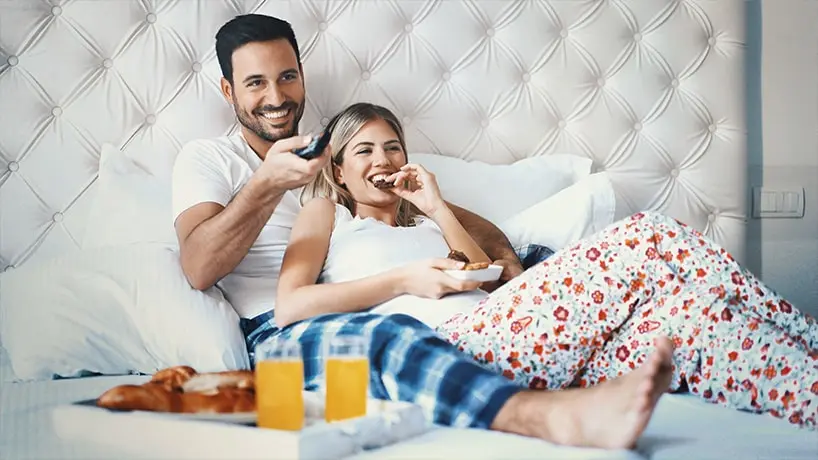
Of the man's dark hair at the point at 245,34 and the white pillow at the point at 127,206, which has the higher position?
the man's dark hair at the point at 245,34

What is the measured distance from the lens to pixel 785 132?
69.1 inches

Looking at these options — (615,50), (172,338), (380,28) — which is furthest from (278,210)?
(615,50)

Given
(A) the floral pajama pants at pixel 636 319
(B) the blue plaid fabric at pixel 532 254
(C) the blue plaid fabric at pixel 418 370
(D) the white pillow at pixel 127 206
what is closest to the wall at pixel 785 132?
(B) the blue plaid fabric at pixel 532 254

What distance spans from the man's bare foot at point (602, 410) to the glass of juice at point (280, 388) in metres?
0.22

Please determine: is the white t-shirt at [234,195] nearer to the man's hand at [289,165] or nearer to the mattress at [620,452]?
the man's hand at [289,165]

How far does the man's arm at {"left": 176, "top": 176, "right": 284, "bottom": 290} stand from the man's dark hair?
0.97 feet

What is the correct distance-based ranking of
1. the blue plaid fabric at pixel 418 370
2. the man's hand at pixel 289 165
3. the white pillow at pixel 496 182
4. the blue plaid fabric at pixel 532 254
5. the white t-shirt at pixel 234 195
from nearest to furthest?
1. the blue plaid fabric at pixel 418 370
2. the man's hand at pixel 289 165
3. the white t-shirt at pixel 234 195
4. the blue plaid fabric at pixel 532 254
5. the white pillow at pixel 496 182

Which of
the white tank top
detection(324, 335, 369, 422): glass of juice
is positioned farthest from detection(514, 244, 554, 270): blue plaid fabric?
detection(324, 335, 369, 422): glass of juice

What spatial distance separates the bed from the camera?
115cm

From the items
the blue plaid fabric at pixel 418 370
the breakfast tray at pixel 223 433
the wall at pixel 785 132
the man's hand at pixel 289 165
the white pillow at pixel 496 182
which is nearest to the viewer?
the breakfast tray at pixel 223 433

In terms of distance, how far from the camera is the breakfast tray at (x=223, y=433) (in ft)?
2.51

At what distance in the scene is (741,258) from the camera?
69.2 inches

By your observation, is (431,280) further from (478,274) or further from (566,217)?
(566,217)

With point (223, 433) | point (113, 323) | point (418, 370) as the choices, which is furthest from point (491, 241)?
point (223, 433)
